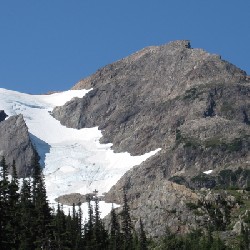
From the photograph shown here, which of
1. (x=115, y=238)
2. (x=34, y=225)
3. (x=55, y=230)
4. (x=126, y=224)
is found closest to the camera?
(x=34, y=225)

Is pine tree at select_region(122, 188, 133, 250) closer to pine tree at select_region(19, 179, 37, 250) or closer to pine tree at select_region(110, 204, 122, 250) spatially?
pine tree at select_region(110, 204, 122, 250)

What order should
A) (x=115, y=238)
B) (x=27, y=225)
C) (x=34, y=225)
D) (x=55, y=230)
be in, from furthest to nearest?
(x=115, y=238)
(x=27, y=225)
(x=55, y=230)
(x=34, y=225)

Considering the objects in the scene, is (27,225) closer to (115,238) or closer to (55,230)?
(55,230)

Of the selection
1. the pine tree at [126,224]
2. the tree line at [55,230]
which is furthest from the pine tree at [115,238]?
the pine tree at [126,224]

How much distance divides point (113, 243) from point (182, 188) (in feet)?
219

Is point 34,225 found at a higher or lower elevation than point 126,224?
lower

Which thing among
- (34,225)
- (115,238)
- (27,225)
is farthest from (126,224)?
(34,225)

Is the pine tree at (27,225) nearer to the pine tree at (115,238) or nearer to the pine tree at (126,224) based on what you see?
the pine tree at (115,238)

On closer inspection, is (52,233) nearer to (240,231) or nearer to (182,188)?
(240,231)

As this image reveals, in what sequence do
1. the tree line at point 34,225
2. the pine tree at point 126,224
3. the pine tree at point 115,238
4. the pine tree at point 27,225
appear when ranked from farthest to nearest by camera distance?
the pine tree at point 126,224 < the pine tree at point 115,238 < the pine tree at point 27,225 < the tree line at point 34,225

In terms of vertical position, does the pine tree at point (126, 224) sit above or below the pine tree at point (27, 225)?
above

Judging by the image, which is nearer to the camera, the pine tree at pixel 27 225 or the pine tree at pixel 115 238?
the pine tree at pixel 27 225

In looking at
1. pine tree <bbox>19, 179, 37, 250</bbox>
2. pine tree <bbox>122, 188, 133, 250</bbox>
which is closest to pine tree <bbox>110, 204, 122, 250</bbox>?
pine tree <bbox>122, 188, 133, 250</bbox>

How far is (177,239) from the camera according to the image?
166 meters
